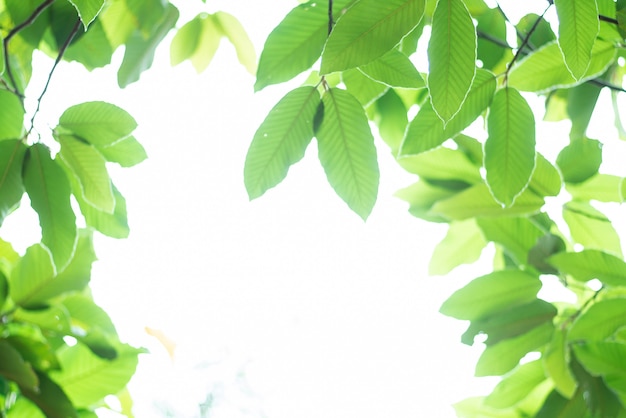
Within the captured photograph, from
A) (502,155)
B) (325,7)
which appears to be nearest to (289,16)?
(325,7)

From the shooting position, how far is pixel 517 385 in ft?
2.81

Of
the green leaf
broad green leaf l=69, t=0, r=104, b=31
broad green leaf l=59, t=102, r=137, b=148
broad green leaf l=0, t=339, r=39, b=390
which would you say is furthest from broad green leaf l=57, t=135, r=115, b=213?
the green leaf

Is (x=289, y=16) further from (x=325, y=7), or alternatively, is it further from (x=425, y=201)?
(x=425, y=201)

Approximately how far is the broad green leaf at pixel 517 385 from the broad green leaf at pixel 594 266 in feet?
0.53

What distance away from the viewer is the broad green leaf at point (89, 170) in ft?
2.33

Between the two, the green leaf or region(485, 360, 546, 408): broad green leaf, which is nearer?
the green leaf

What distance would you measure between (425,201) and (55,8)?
54 cm

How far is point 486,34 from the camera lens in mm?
828

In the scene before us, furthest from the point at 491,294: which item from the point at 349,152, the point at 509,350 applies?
the point at 349,152

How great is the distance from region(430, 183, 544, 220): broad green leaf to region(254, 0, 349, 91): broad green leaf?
13.4 inches

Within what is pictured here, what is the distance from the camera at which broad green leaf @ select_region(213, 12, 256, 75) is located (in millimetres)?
1095

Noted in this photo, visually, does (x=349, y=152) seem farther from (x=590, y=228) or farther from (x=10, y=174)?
(x=590, y=228)

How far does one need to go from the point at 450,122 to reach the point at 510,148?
0.06 m

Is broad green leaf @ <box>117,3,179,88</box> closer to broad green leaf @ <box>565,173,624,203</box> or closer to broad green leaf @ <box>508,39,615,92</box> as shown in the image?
broad green leaf @ <box>508,39,615,92</box>
